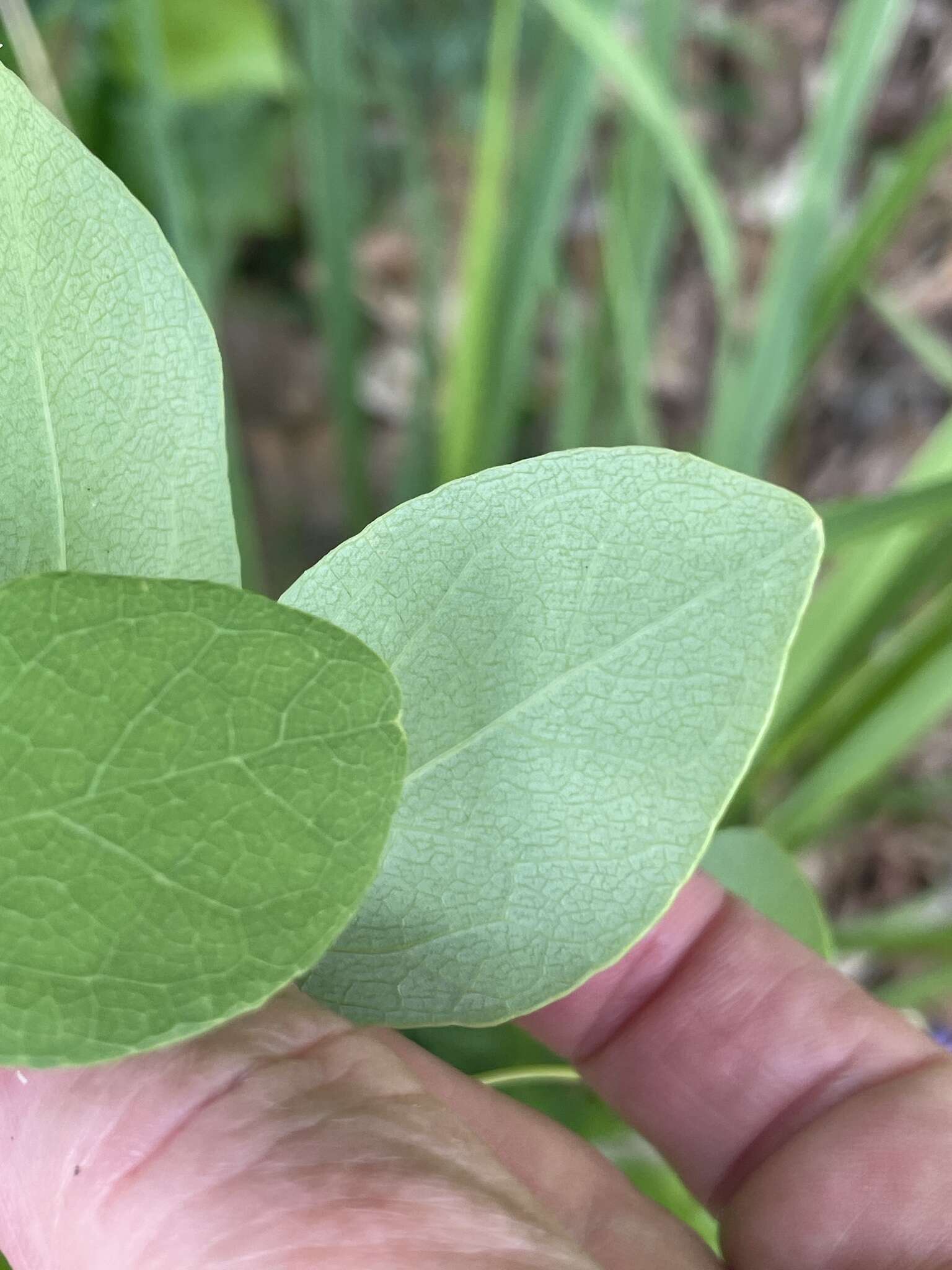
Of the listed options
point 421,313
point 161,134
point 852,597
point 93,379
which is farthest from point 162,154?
point 852,597

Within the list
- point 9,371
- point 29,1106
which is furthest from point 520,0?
point 29,1106

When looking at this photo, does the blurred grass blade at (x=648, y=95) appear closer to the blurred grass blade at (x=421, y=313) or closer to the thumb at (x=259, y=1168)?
the blurred grass blade at (x=421, y=313)

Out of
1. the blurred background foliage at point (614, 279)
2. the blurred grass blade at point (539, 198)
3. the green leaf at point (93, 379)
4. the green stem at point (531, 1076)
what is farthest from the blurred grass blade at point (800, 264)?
the green leaf at point (93, 379)

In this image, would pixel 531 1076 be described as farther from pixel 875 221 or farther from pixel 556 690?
pixel 875 221

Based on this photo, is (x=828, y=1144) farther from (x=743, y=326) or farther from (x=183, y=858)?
(x=743, y=326)

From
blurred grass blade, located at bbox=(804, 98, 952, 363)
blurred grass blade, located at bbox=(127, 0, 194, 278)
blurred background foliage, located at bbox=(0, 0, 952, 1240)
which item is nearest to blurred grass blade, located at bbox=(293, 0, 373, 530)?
blurred background foliage, located at bbox=(0, 0, 952, 1240)
